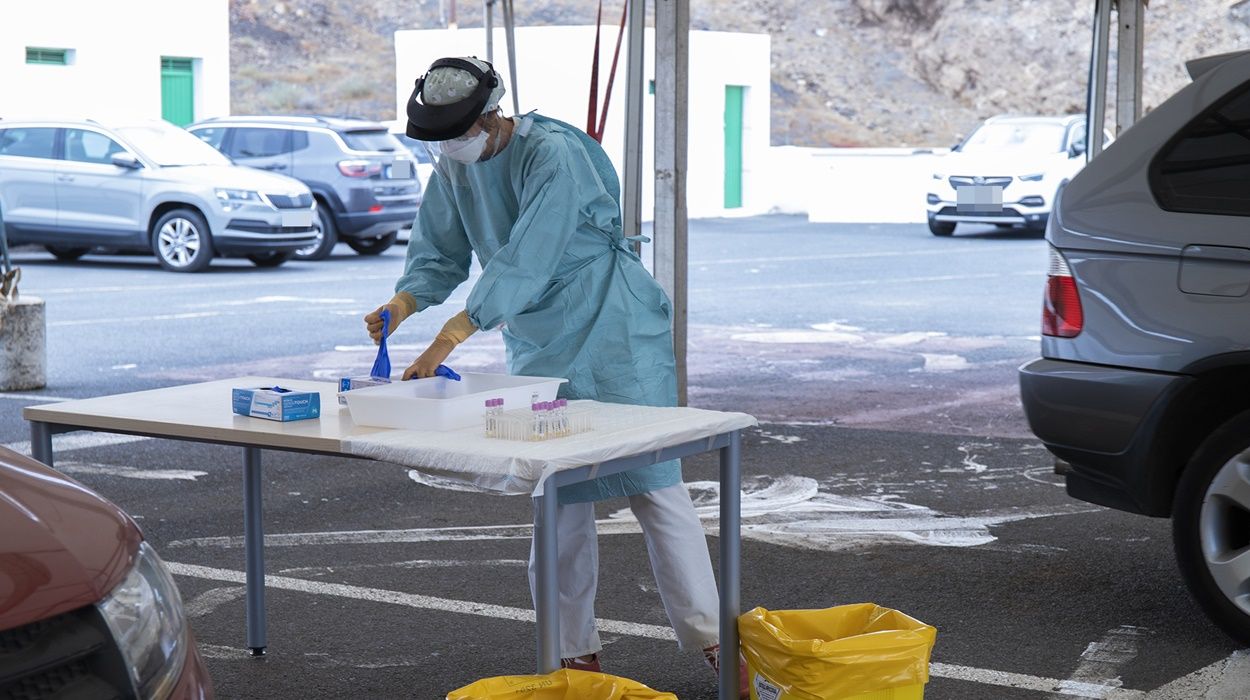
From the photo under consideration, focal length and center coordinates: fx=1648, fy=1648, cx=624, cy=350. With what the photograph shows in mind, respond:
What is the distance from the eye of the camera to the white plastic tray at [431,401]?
386 centimetres

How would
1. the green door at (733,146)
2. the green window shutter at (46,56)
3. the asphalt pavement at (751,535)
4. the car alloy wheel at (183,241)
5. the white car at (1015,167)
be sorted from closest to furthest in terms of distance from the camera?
the asphalt pavement at (751,535)
the car alloy wheel at (183,241)
the white car at (1015,167)
the green window shutter at (46,56)
the green door at (733,146)

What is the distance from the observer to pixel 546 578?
11.5 ft

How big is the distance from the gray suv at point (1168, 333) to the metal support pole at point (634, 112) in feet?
11.0

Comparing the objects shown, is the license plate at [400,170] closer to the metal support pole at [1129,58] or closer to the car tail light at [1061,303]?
the metal support pole at [1129,58]

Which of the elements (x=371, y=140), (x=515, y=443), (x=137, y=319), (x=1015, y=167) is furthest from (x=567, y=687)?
(x=1015, y=167)

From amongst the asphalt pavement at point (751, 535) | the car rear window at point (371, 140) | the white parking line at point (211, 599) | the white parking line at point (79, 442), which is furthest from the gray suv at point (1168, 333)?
the car rear window at point (371, 140)

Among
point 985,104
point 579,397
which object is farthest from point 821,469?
point 985,104

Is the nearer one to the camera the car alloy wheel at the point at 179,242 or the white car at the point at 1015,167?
the car alloy wheel at the point at 179,242

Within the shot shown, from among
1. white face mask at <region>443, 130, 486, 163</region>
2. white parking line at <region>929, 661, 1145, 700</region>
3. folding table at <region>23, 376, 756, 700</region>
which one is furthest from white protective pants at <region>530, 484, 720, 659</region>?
white face mask at <region>443, 130, 486, 163</region>

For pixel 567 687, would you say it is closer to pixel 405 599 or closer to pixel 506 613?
pixel 506 613

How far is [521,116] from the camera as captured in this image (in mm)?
4469

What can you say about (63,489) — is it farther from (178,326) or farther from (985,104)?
(985,104)

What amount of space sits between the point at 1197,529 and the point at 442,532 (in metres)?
2.89

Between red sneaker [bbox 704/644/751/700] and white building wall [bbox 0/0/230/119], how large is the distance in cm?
2312
